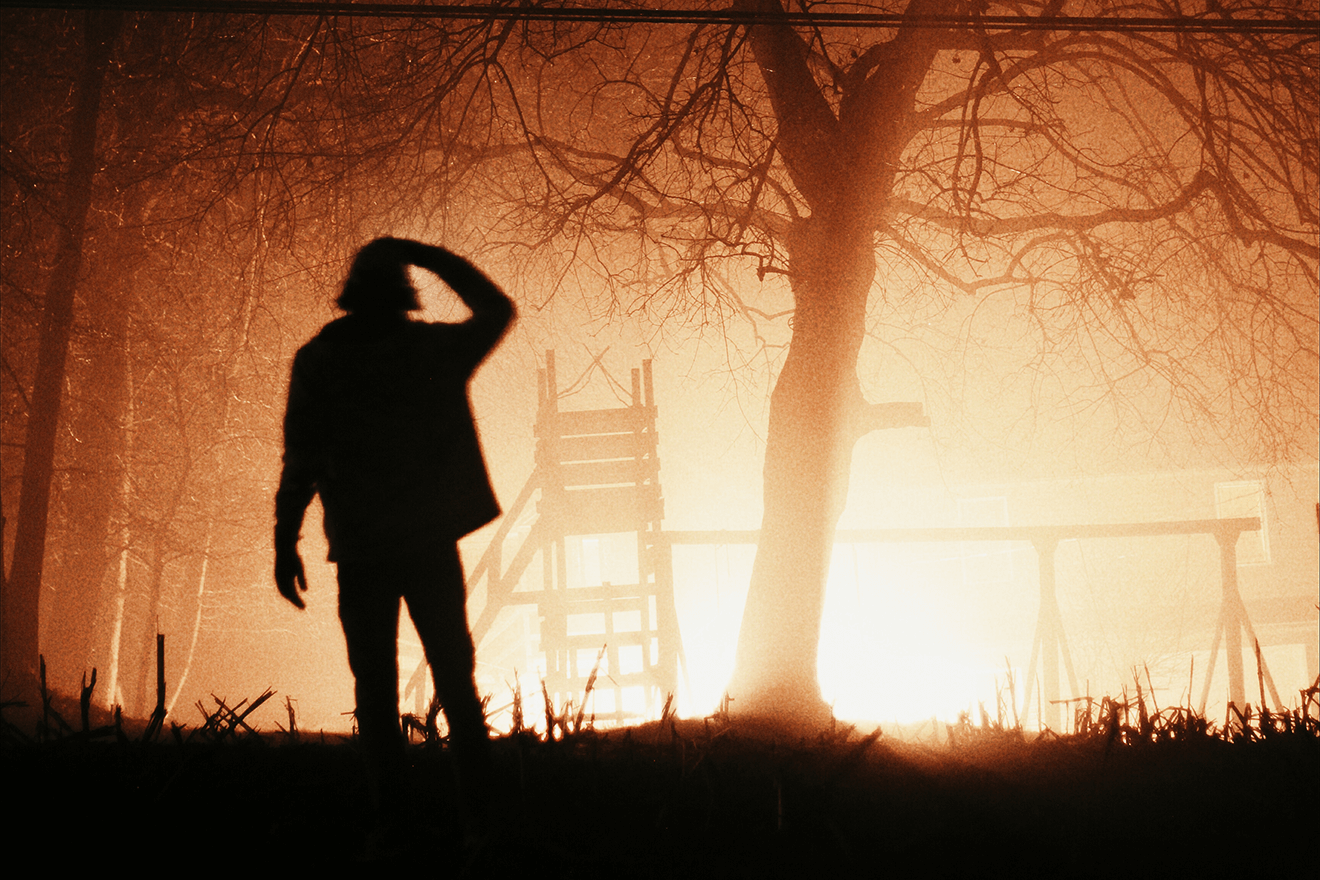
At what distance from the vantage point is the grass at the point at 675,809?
8.32 feet

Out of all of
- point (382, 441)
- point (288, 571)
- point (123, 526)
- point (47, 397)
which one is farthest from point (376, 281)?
point (123, 526)

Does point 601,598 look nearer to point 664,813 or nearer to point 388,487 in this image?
point 664,813

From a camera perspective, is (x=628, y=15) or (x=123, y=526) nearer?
(x=628, y=15)

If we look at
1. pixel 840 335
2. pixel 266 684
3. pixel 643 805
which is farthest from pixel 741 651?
pixel 266 684

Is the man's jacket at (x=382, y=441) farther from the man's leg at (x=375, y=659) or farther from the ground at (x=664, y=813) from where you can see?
the ground at (x=664, y=813)

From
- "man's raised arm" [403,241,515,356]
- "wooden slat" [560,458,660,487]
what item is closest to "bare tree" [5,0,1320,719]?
"man's raised arm" [403,241,515,356]

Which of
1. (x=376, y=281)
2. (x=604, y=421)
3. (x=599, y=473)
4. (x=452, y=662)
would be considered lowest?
(x=452, y=662)

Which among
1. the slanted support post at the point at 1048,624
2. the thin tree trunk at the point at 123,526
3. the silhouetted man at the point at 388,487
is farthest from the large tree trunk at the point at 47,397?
the slanted support post at the point at 1048,624

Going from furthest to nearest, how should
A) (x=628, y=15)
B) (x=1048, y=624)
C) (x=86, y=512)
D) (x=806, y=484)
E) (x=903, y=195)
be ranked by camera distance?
(x=86, y=512), (x=1048, y=624), (x=903, y=195), (x=806, y=484), (x=628, y=15)

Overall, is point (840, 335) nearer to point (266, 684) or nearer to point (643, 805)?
point (643, 805)

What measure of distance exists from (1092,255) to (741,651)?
12.9 ft

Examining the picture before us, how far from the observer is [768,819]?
2.84 meters

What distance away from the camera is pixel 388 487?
8.13 ft

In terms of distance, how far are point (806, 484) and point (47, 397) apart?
5945mm
